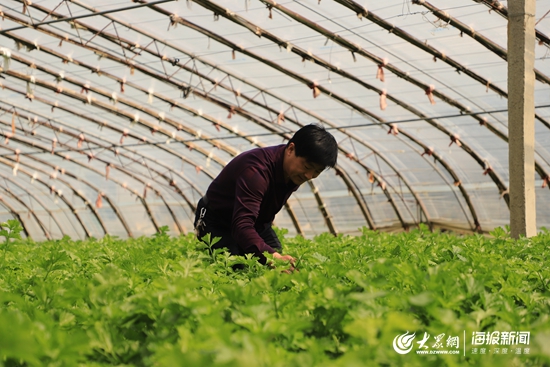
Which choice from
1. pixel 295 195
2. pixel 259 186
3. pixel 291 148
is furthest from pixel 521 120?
pixel 295 195

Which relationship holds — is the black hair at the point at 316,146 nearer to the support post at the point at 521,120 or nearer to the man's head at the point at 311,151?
the man's head at the point at 311,151

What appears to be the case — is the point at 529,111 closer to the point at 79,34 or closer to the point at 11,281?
the point at 11,281

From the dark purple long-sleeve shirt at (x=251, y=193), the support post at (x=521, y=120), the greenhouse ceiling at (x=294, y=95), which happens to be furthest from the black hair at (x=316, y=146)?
the greenhouse ceiling at (x=294, y=95)

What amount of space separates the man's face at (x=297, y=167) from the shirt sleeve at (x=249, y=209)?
0.57ft

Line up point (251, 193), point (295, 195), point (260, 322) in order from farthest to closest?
1. point (295, 195)
2. point (251, 193)
3. point (260, 322)

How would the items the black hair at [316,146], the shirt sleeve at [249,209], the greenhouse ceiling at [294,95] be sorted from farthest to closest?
the greenhouse ceiling at [294,95], the black hair at [316,146], the shirt sleeve at [249,209]

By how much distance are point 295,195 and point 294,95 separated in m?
5.55

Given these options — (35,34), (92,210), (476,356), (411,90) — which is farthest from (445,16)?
(92,210)

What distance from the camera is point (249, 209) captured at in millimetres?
3936

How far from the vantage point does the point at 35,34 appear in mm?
14977

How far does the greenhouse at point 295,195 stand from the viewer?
5.24 feet

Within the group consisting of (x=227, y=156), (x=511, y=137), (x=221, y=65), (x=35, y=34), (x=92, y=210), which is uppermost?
(x=35, y=34)

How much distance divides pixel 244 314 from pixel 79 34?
14311 mm

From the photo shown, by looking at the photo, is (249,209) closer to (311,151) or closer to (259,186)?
(259,186)
